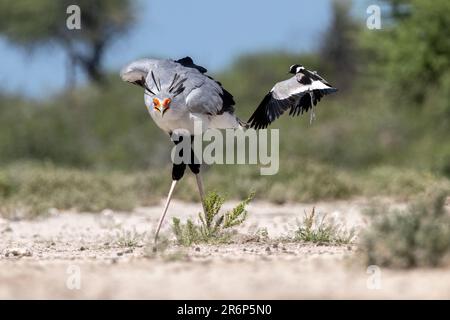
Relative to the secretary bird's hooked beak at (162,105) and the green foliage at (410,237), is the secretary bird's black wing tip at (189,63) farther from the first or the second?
the green foliage at (410,237)

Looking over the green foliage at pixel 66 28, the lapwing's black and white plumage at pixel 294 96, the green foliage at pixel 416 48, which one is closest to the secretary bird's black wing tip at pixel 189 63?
the lapwing's black and white plumage at pixel 294 96

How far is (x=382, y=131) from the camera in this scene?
22.7 m

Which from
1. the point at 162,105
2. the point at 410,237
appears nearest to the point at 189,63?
the point at 162,105

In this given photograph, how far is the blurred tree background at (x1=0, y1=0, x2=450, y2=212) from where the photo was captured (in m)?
16.9

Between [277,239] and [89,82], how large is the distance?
23.1m

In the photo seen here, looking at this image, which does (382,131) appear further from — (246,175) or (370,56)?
(246,175)

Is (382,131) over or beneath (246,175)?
over

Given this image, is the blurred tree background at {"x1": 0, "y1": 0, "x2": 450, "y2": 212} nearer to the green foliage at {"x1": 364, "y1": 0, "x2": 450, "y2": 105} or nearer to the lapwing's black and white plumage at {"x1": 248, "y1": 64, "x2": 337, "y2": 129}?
the green foliage at {"x1": 364, "y1": 0, "x2": 450, "y2": 105}

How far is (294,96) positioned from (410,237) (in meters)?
2.21

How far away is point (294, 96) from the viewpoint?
6629 millimetres

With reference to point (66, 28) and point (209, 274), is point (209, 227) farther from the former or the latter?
point (66, 28)

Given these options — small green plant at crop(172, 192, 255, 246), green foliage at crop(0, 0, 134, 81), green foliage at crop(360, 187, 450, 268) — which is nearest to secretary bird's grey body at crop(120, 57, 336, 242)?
small green plant at crop(172, 192, 255, 246)

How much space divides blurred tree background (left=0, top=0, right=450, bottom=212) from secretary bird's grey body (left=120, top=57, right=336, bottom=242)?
520 centimetres
